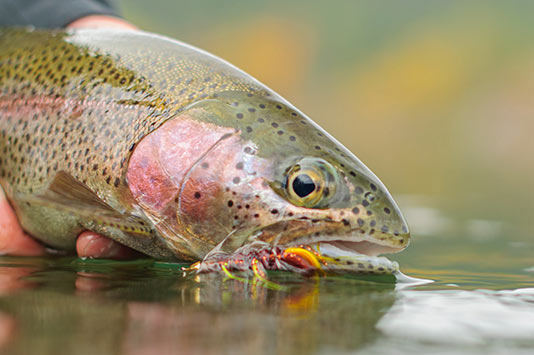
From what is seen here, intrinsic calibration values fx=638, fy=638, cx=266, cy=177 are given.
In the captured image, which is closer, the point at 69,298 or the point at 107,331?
the point at 107,331

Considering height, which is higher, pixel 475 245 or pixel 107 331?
pixel 475 245

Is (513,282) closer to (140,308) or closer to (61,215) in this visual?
(140,308)

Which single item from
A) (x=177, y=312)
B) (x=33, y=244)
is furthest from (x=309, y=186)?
(x=33, y=244)

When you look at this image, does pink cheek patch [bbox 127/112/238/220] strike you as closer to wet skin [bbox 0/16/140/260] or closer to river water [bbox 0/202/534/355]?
river water [bbox 0/202/534/355]

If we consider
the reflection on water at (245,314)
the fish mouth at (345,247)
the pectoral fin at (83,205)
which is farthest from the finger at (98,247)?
the fish mouth at (345,247)

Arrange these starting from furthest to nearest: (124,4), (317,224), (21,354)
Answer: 1. (124,4)
2. (317,224)
3. (21,354)

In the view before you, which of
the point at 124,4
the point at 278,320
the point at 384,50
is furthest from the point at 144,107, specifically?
the point at 124,4
